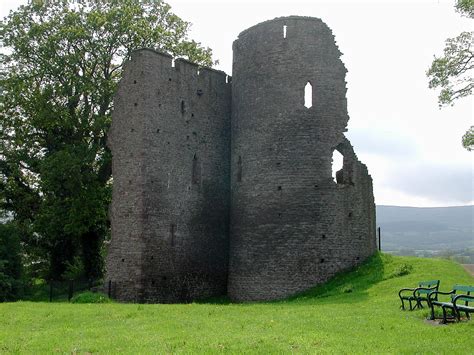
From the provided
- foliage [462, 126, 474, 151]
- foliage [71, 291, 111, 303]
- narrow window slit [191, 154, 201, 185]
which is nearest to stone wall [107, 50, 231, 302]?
narrow window slit [191, 154, 201, 185]

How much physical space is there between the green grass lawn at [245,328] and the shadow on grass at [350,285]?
230mm

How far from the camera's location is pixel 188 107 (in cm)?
2652

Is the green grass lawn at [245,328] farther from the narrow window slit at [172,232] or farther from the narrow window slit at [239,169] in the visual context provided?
the narrow window slit at [239,169]

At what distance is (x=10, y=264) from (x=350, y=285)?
1580 cm

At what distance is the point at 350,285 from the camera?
22.2 metres

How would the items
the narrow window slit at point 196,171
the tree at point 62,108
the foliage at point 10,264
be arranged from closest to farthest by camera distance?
the foliage at point 10,264 → the narrow window slit at point 196,171 → the tree at point 62,108

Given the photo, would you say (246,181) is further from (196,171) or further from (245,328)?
(245,328)

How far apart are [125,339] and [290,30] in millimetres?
17509

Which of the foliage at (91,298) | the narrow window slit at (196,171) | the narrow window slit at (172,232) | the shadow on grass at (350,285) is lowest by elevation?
the foliage at (91,298)

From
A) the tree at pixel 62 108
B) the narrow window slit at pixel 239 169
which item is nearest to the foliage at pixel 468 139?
the narrow window slit at pixel 239 169

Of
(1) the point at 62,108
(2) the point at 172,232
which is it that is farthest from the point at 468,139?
(1) the point at 62,108

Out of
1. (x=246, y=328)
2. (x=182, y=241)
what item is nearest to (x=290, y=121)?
(x=182, y=241)

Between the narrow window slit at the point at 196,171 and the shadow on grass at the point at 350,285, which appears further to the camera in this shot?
the narrow window slit at the point at 196,171

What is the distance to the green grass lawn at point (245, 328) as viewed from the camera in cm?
1087
